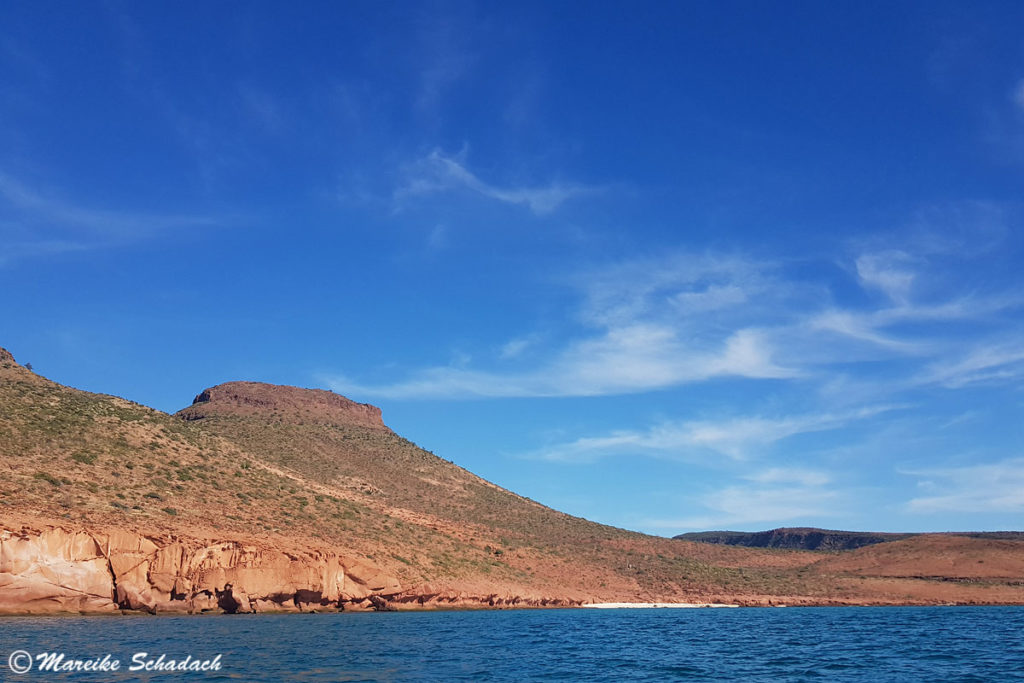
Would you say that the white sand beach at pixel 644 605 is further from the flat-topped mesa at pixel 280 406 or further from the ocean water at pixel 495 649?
the flat-topped mesa at pixel 280 406

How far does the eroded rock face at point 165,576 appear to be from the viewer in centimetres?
4425

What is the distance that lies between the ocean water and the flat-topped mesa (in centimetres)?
8058

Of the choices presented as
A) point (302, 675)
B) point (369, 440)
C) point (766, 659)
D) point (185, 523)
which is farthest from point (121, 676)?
point (369, 440)

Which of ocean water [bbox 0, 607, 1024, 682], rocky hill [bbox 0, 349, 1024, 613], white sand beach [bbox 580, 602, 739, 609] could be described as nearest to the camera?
ocean water [bbox 0, 607, 1024, 682]

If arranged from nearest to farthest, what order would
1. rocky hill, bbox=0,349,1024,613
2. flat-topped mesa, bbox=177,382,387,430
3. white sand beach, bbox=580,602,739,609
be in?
rocky hill, bbox=0,349,1024,613, white sand beach, bbox=580,602,739,609, flat-topped mesa, bbox=177,382,387,430

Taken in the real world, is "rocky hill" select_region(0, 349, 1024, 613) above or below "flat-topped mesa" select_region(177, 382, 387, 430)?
below

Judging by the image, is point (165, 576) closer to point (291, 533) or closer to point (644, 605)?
point (291, 533)

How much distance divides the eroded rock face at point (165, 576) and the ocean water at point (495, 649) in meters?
2.25

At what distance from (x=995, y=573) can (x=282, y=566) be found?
107 m

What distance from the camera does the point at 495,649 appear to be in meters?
→ 37.4

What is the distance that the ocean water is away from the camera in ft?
92.1

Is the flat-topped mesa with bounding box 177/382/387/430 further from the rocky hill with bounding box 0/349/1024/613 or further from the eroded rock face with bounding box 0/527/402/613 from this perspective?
the eroded rock face with bounding box 0/527/402/613

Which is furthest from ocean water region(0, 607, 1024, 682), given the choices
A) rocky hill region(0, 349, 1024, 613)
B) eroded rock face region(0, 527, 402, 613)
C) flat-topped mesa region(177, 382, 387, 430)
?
flat-topped mesa region(177, 382, 387, 430)

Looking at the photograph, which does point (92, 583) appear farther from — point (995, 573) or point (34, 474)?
point (995, 573)
